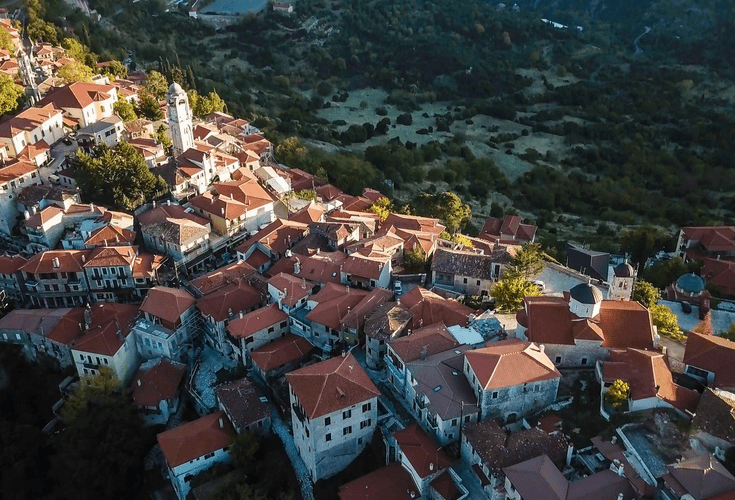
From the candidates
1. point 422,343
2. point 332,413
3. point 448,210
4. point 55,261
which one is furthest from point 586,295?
point 55,261

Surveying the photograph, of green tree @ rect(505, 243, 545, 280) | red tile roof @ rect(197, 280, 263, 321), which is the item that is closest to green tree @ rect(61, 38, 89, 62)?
red tile roof @ rect(197, 280, 263, 321)

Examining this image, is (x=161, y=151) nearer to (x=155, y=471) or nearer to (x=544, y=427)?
(x=155, y=471)

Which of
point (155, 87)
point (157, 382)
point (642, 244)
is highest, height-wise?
point (155, 87)

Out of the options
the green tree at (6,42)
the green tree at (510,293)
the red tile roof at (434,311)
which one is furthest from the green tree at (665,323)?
the green tree at (6,42)

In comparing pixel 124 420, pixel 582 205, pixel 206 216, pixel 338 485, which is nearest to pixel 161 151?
pixel 206 216

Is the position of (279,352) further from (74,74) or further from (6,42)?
(6,42)

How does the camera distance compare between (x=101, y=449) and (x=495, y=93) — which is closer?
(x=101, y=449)

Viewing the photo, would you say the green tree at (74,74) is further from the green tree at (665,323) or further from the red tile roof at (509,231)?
the green tree at (665,323)
